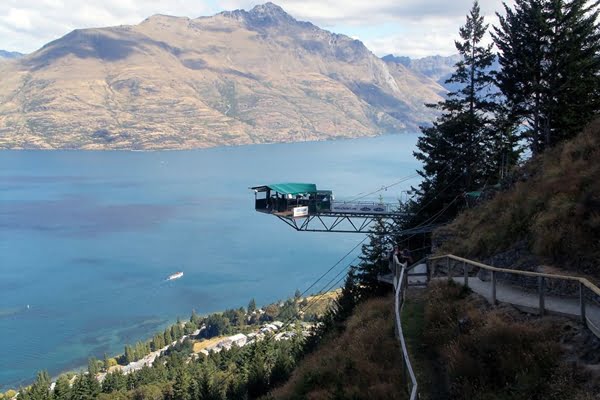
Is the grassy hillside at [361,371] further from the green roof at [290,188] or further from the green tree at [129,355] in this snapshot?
the green tree at [129,355]

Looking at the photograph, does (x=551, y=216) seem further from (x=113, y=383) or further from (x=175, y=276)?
(x=175, y=276)

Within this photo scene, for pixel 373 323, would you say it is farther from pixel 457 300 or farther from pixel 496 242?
pixel 496 242

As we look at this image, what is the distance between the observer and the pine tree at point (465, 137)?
3114 cm

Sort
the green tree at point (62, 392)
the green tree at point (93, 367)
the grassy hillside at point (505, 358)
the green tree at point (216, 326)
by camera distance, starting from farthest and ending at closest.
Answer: the green tree at point (216, 326) → the green tree at point (93, 367) → the green tree at point (62, 392) → the grassy hillside at point (505, 358)

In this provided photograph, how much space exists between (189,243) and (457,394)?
381 ft

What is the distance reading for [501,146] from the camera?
1261 inches

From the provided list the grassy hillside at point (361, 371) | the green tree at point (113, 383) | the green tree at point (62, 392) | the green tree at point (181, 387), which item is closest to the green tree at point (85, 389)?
the green tree at point (62, 392)

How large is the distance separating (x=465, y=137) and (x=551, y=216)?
20461 millimetres

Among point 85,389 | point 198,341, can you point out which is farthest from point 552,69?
point 198,341

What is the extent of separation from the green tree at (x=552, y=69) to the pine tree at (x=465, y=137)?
8.40ft

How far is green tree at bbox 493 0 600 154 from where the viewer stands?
85.8 feet

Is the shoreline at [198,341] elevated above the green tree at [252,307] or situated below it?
below

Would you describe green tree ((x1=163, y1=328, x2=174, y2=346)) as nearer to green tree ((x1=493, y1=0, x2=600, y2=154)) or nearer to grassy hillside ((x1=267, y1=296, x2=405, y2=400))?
green tree ((x1=493, y1=0, x2=600, y2=154))

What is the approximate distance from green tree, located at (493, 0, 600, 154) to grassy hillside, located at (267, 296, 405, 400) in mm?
17742
